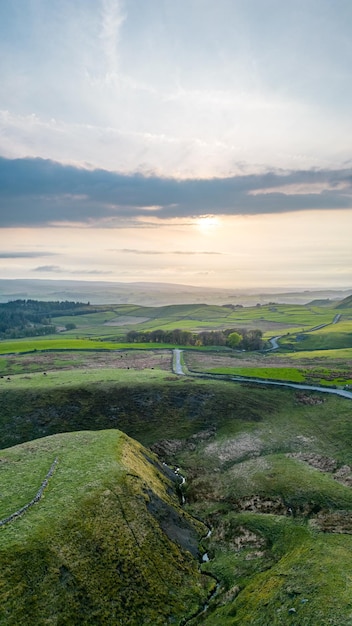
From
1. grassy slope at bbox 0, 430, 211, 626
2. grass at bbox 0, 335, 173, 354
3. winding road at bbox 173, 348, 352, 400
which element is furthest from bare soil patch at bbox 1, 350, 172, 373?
grassy slope at bbox 0, 430, 211, 626

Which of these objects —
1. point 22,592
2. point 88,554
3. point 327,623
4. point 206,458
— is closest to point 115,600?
point 88,554

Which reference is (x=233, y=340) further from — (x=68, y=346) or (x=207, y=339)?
(x=68, y=346)

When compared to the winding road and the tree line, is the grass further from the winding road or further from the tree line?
the winding road

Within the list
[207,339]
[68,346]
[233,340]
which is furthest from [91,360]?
[233,340]

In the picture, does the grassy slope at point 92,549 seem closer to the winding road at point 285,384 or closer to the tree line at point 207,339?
the winding road at point 285,384

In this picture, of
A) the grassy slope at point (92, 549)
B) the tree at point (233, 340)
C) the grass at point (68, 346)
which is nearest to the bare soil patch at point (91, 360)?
the grass at point (68, 346)

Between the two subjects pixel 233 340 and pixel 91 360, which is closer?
pixel 91 360

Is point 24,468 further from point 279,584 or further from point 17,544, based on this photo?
point 279,584
